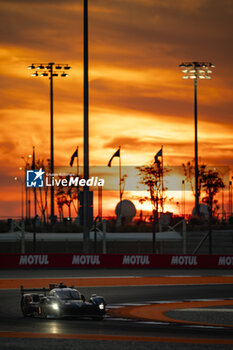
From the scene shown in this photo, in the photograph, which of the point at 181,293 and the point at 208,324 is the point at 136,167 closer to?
the point at 181,293

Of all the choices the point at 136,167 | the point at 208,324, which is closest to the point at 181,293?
the point at 208,324

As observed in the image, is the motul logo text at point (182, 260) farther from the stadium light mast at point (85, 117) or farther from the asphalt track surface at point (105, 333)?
the asphalt track surface at point (105, 333)

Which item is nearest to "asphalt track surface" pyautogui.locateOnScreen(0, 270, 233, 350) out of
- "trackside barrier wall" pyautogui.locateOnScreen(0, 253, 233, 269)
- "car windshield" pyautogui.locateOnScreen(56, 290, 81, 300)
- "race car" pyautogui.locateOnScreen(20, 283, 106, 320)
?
"race car" pyautogui.locateOnScreen(20, 283, 106, 320)

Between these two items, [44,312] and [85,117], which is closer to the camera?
[44,312]

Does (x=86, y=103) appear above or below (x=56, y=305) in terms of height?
above

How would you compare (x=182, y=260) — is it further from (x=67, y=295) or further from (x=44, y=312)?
(x=67, y=295)

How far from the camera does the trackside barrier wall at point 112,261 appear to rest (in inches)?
1790

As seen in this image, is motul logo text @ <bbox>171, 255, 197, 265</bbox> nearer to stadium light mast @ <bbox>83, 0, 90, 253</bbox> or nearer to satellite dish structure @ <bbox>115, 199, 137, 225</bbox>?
stadium light mast @ <bbox>83, 0, 90, 253</bbox>

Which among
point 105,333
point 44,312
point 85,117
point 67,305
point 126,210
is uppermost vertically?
point 85,117

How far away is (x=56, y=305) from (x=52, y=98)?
4899 centimetres

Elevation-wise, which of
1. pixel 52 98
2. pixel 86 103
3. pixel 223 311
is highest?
pixel 52 98

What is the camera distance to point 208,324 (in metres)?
21.6

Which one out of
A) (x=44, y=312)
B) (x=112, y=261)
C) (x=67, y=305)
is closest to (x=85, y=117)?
(x=112, y=261)

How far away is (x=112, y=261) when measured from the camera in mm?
45906
